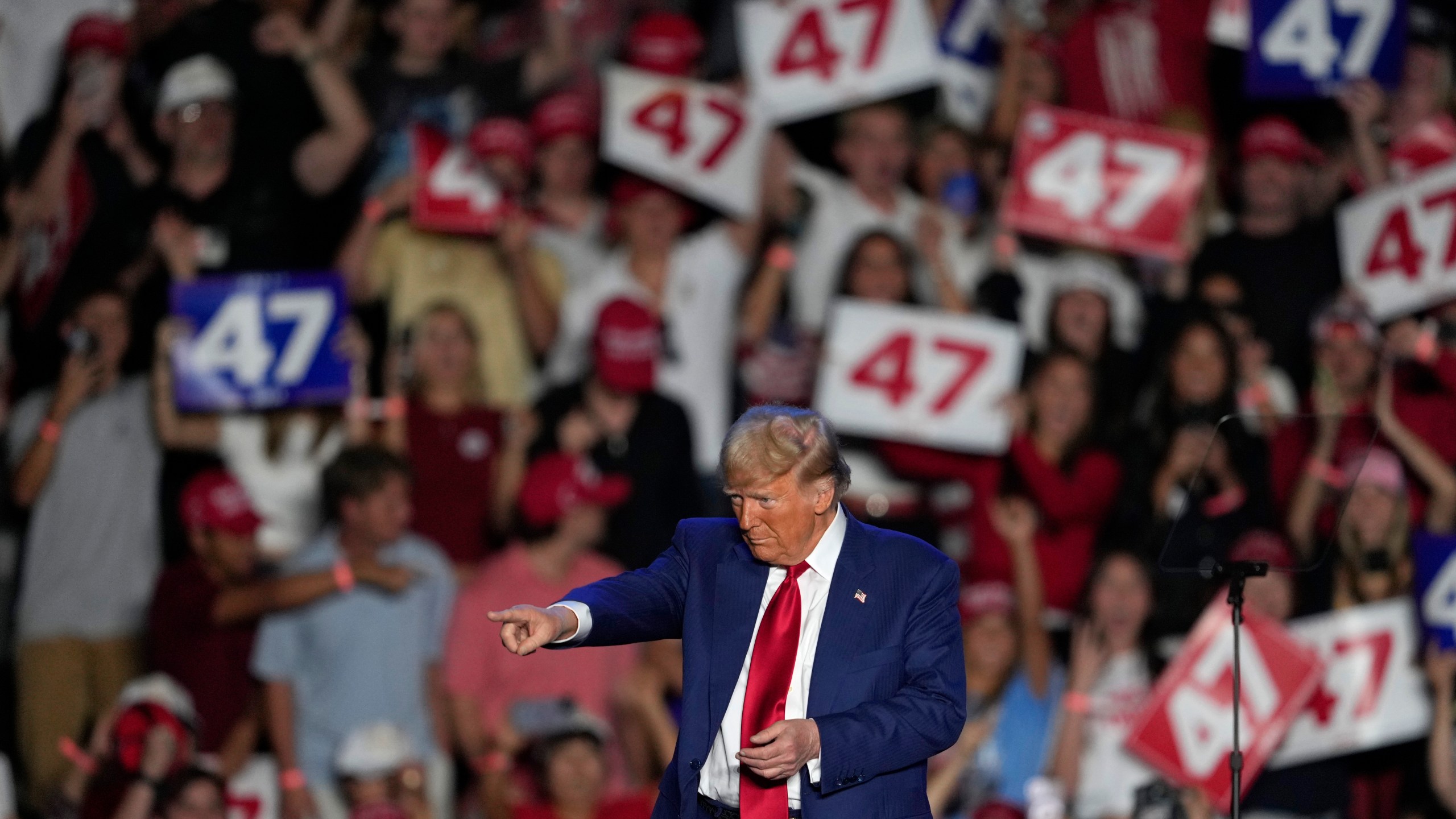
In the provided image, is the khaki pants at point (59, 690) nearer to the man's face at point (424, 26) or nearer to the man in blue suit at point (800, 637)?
the man's face at point (424, 26)

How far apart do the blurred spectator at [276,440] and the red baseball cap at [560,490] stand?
2.30 feet

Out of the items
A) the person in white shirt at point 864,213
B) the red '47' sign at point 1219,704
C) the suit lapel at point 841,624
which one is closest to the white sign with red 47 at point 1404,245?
the person in white shirt at point 864,213

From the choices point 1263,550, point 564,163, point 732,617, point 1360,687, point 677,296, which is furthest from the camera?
point 564,163

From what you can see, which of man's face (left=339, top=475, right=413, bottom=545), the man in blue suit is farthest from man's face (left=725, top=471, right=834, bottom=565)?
man's face (left=339, top=475, right=413, bottom=545)

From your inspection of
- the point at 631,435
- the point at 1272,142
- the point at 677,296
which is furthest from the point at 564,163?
the point at 1272,142

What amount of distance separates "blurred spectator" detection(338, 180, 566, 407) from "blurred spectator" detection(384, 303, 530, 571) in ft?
0.77

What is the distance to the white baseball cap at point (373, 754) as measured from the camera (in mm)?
6055

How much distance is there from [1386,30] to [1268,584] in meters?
2.49

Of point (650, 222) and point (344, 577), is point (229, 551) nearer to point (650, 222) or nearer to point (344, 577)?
point (344, 577)

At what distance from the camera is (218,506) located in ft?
21.2

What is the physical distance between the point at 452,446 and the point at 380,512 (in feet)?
1.66

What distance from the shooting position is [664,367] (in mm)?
7188

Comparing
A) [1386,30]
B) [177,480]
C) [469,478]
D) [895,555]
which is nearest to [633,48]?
[469,478]

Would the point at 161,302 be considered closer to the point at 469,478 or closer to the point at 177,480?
the point at 177,480
